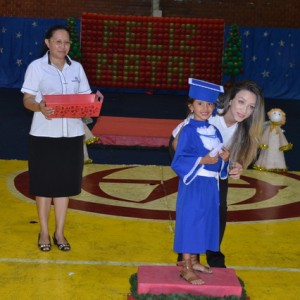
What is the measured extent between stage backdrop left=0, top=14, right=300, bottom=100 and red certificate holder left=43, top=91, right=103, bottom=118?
44.4ft

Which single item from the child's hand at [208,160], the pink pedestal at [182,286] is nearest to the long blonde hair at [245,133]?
the child's hand at [208,160]

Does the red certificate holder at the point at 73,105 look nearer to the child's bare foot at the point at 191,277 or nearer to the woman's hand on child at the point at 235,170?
the woman's hand on child at the point at 235,170

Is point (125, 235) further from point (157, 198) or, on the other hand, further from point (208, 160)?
point (208, 160)

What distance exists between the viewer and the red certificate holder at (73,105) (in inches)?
227

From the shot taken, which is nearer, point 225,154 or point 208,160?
point 208,160

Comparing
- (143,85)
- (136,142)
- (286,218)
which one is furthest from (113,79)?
(286,218)

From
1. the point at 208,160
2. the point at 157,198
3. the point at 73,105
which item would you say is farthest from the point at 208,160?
the point at 157,198

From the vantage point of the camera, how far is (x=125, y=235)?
6867 mm

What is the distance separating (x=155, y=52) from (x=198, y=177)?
14.8 metres

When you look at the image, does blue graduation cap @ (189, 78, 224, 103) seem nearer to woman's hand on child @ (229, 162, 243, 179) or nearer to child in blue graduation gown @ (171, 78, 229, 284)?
child in blue graduation gown @ (171, 78, 229, 284)

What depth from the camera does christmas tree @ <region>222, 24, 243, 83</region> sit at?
18.2 metres

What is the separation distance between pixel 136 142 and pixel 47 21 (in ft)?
30.1

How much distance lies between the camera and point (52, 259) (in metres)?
6.09

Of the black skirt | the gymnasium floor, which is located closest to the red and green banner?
the gymnasium floor
